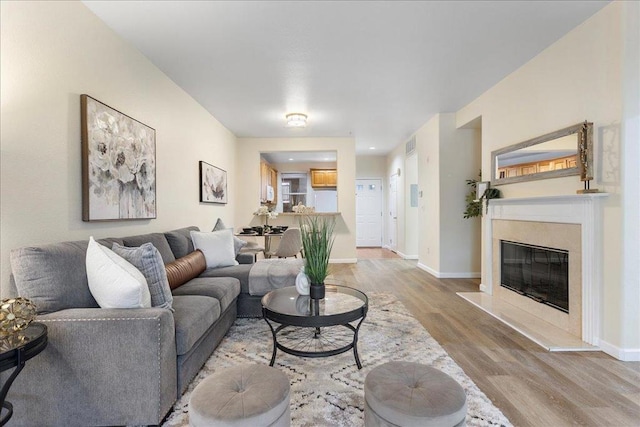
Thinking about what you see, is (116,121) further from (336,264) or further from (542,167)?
(336,264)

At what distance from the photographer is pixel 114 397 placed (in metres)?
1.51

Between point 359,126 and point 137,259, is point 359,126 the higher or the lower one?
the higher one

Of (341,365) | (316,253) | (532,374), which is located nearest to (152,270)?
(316,253)

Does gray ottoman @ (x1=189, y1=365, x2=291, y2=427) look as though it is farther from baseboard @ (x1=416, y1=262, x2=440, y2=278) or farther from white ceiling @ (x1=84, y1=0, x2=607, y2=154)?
baseboard @ (x1=416, y1=262, x2=440, y2=278)

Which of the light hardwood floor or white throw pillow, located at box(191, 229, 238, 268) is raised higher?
white throw pillow, located at box(191, 229, 238, 268)

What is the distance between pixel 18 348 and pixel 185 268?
67.7 inches

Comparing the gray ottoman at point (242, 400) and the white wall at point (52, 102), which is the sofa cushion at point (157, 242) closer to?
the white wall at point (52, 102)

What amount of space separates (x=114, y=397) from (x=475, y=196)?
4770 millimetres

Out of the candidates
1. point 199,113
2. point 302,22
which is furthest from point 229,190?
point 302,22

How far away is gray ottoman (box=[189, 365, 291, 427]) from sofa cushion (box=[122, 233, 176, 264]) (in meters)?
1.56

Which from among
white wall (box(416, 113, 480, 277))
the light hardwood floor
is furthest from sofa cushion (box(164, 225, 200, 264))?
white wall (box(416, 113, 480, 277))

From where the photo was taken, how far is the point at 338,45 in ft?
9.35

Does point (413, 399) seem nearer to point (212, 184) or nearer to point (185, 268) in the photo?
point (185, 268)

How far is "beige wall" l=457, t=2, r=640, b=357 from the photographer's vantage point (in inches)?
89.9
